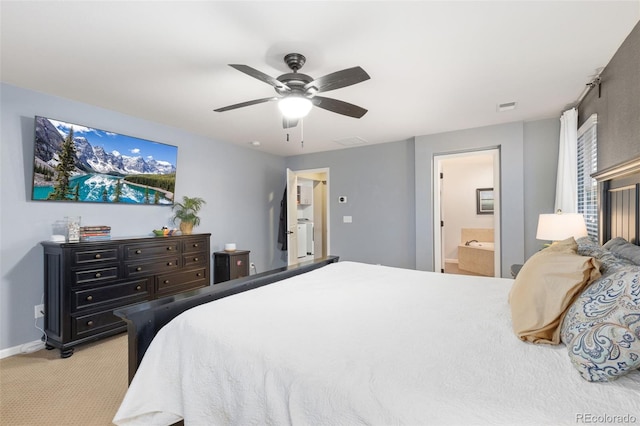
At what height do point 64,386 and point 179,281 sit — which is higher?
point 179,281

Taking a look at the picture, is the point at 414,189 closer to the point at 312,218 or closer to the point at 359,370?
the point at 312,218

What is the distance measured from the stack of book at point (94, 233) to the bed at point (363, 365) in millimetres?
2047

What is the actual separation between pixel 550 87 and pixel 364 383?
320 centimetres

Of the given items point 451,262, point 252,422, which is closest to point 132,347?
point 252,422

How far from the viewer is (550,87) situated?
9.23 feet

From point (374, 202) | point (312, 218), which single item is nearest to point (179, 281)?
point (374, 202)

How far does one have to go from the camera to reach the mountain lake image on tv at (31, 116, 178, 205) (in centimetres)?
289

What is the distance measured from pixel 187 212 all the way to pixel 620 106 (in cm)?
442

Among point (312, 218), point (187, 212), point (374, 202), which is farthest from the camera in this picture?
point (312, 218)

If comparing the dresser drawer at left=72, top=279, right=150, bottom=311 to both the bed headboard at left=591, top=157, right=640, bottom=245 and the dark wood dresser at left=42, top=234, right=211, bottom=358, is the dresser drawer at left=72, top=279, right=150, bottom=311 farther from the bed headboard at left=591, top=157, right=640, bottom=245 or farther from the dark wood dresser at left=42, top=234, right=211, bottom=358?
the bed headboard at left=591, top=157, right=640, bottom=245

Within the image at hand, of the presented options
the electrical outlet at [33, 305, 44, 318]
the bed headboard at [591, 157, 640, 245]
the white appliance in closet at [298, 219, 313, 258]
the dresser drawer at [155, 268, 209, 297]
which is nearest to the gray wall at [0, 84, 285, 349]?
the electrical outlet at [33, 305, 44, 318]

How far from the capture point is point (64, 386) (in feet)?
7.38

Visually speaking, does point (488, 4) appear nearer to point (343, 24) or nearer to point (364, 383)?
point (343, 24)

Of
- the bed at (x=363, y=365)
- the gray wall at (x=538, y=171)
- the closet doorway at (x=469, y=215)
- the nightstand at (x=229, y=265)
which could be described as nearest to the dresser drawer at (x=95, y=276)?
the nightstand at (x=229, y=265)
